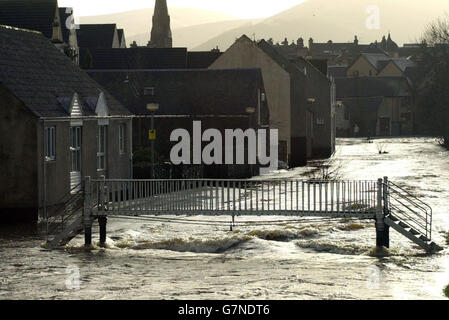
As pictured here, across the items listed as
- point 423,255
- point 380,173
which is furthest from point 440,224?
point 380,173

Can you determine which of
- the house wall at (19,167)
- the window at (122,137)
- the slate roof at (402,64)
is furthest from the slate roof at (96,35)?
the slate roof at (402,64)

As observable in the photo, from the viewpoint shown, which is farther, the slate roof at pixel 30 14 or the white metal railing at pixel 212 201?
the slate roof at pixel 30 14

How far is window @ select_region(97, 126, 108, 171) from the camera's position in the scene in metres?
42.8

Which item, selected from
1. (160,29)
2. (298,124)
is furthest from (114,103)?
(160,29)

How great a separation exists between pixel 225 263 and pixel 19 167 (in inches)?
453

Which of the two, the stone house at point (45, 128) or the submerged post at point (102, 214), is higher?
the stone house at point (45, 128)

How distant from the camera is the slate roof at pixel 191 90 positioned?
62.4m

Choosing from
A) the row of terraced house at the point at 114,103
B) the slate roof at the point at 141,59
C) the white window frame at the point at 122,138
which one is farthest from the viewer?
the slate roof at the point at 141,59

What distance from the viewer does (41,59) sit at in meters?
41.1

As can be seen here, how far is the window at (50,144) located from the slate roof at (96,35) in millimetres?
70268

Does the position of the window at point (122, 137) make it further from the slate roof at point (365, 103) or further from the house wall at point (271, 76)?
the slate roof at point (365, 103)

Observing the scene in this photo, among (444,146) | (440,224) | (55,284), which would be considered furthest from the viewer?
(444,146)

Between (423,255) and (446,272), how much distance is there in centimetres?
290

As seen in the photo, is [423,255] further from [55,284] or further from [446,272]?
[55,284]
